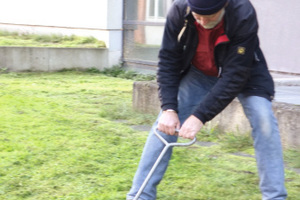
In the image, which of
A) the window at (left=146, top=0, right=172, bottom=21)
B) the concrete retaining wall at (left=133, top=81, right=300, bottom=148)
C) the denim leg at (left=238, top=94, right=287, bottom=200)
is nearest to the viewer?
the denim leg at (left=238, top=94, right=287, bottom=200)

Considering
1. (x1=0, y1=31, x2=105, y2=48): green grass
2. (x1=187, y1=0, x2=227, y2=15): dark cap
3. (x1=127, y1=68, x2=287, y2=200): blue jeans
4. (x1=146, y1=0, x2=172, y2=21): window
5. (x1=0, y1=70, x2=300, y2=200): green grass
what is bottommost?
(x1=0, y1=70, x2=300, y2=200): green grass

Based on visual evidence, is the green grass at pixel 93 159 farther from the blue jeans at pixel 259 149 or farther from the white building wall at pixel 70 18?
the white building wall at pixel 70 18

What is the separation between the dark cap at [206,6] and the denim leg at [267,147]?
0.66 m

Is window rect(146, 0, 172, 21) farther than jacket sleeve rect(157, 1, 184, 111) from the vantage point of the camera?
Yes

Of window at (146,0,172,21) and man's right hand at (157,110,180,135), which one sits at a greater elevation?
window at (146,0,172,21)

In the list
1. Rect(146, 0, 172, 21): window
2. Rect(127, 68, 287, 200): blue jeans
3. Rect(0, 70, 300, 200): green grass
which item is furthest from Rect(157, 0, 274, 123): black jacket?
Rect(146, 0, 172, 21): window

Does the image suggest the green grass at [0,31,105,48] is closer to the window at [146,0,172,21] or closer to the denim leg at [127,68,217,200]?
the window at [146,0,172,21]

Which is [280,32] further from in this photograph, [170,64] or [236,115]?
[170,64]

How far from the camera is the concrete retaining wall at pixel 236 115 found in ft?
15.9

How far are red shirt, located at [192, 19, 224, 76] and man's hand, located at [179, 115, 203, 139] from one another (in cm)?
37

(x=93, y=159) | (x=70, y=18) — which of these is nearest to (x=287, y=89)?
(x=93, y=159)

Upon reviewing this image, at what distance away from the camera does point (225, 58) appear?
Result: 3.28m

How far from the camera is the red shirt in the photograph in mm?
3219

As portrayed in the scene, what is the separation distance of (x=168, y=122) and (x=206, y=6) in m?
0.76
